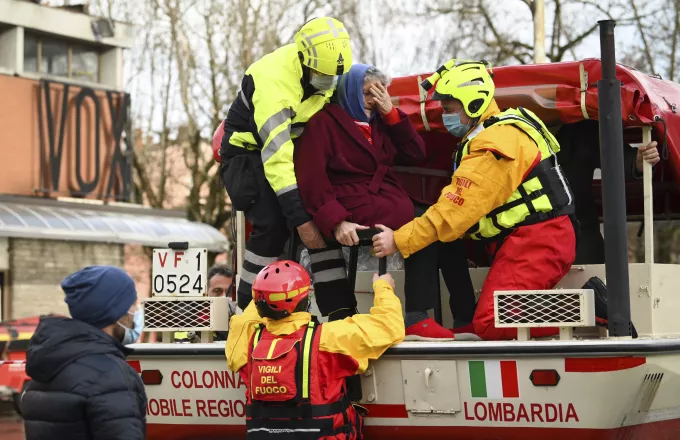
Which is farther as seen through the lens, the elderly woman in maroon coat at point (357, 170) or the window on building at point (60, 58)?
the window on building at point (60, 58)

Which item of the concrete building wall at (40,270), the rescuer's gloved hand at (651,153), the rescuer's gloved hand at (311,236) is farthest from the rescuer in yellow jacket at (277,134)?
the concrete building wall at (40,270)

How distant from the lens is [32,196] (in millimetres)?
25062

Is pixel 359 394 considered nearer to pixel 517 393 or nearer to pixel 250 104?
pixel 517 393

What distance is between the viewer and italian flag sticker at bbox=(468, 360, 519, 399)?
581 cm

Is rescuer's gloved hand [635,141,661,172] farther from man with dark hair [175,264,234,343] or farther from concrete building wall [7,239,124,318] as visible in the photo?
concrete building wall [7,239,124,318]

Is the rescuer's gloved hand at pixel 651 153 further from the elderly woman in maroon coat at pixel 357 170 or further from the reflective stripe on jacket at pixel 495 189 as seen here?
the elderly woman in maroon coat at pixel 357 170

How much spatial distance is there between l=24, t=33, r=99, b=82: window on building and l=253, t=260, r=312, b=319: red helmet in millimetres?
20788

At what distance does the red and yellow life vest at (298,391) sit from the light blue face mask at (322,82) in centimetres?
130

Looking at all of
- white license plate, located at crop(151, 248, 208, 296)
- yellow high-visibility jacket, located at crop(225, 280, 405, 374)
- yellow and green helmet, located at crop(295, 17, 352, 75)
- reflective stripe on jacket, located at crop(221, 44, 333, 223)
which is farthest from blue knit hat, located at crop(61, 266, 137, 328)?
white license plate, located at crop(151, 248, 208, 296)

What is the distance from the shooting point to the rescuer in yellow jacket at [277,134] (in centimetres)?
636

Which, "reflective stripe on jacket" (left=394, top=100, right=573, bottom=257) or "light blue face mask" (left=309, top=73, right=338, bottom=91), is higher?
"light blue face mask" (left=309, top=73, right=338, bottom=91)

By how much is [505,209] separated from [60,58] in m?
21.4

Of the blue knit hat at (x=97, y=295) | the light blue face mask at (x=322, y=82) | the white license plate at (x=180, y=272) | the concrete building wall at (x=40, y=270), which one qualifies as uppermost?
the light blue face mask at (x=322, y=82)

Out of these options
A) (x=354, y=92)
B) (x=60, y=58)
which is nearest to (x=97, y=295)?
(x=354, y=92)
